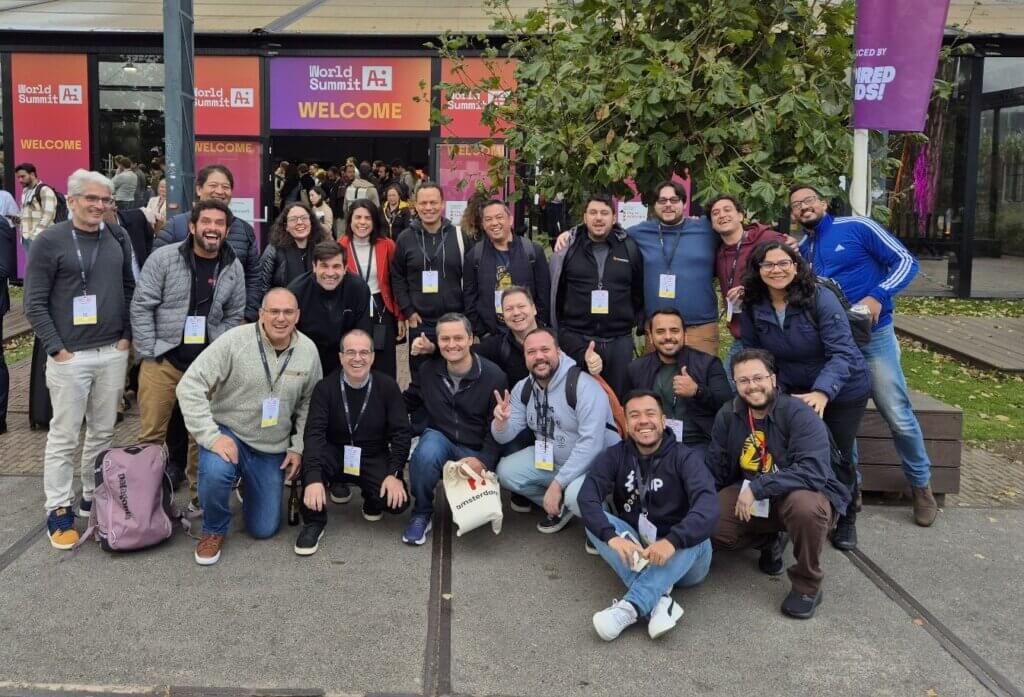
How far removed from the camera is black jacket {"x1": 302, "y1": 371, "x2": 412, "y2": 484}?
4.79 meters

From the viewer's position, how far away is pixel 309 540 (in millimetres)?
4641

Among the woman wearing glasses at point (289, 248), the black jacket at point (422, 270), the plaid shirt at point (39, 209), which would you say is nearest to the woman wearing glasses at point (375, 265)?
the black jacket at point (422, 270)

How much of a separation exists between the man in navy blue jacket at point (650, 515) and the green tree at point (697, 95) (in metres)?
1.93

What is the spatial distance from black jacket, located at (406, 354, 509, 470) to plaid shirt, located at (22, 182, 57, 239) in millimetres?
5692

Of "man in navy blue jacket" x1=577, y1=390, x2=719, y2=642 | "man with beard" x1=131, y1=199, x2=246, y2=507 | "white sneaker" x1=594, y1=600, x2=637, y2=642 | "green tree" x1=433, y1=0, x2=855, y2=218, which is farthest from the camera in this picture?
"green tree" x1=433, y1=0, x2=855, y2=218

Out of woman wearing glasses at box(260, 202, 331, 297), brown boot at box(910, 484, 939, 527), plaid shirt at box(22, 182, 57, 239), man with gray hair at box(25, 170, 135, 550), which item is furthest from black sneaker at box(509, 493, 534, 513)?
plaid shirt at box(22, 182, 57, 239)

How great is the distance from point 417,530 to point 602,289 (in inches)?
69.9

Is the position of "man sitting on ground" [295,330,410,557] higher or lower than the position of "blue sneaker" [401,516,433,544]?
higher

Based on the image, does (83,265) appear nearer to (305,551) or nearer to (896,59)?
(305,551)

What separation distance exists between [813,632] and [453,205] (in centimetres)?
982

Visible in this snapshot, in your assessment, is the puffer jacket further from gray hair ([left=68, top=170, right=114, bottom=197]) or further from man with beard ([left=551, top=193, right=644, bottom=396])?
man with beard ([left=551, top=193, right=644, bottom=396])

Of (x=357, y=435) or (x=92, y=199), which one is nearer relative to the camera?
(x=92, y=199)

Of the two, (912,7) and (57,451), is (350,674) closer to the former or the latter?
(57,451)

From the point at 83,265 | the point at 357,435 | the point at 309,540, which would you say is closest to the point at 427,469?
the point at 357,435
